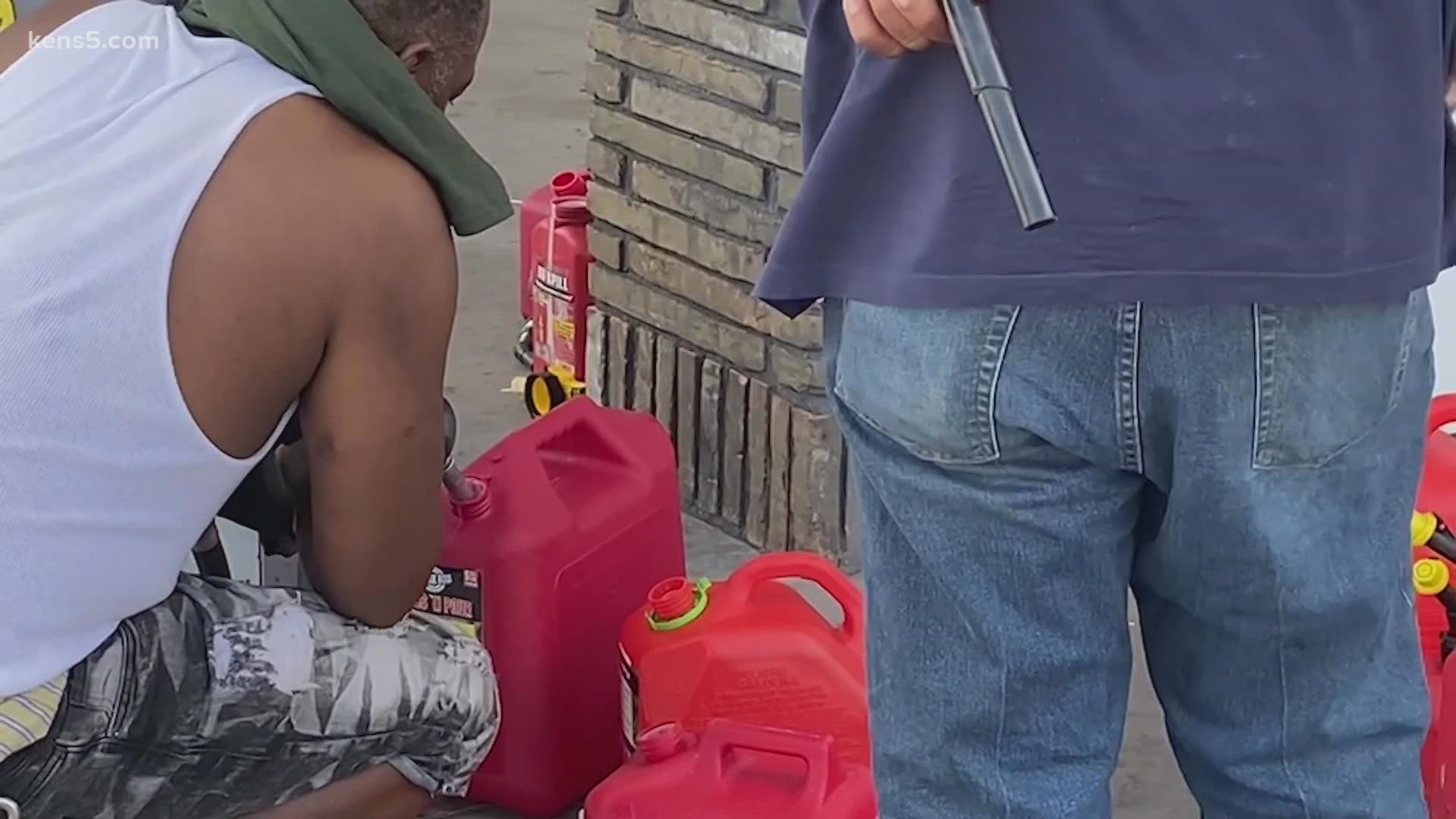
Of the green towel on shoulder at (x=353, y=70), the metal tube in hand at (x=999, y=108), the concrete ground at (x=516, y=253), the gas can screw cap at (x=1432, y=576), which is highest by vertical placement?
the metal tube in hand at (x=999, y=108)

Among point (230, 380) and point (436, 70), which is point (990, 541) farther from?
point (436, 70)

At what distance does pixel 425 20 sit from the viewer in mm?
2045

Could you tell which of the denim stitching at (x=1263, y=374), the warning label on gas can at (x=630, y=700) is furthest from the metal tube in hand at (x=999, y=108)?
the warning label on gas can at (x=630, y=700)

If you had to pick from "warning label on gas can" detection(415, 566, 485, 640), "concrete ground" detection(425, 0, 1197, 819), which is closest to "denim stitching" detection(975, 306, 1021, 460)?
"warning label on gas can" detection(415, 566, 485, 640)

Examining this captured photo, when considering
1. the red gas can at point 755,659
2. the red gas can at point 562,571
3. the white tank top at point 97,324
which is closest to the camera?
the white tank top at point 97,324

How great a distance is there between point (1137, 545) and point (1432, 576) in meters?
0.96

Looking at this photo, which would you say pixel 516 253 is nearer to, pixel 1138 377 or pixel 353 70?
pixel 353 70

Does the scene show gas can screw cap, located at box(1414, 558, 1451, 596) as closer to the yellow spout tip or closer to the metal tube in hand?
the yellow spout tip

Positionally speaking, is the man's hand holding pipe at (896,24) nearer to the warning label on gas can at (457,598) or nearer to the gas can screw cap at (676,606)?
the gas can screw cap at (676,606)

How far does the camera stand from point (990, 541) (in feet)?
4.26

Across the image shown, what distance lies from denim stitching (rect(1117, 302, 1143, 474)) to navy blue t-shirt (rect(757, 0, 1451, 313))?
0.05ft

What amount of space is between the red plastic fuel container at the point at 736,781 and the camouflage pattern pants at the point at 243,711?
20 cm

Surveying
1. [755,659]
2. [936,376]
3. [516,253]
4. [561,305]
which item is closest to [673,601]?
[755,659]

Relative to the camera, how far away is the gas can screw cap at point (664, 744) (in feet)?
7.24
